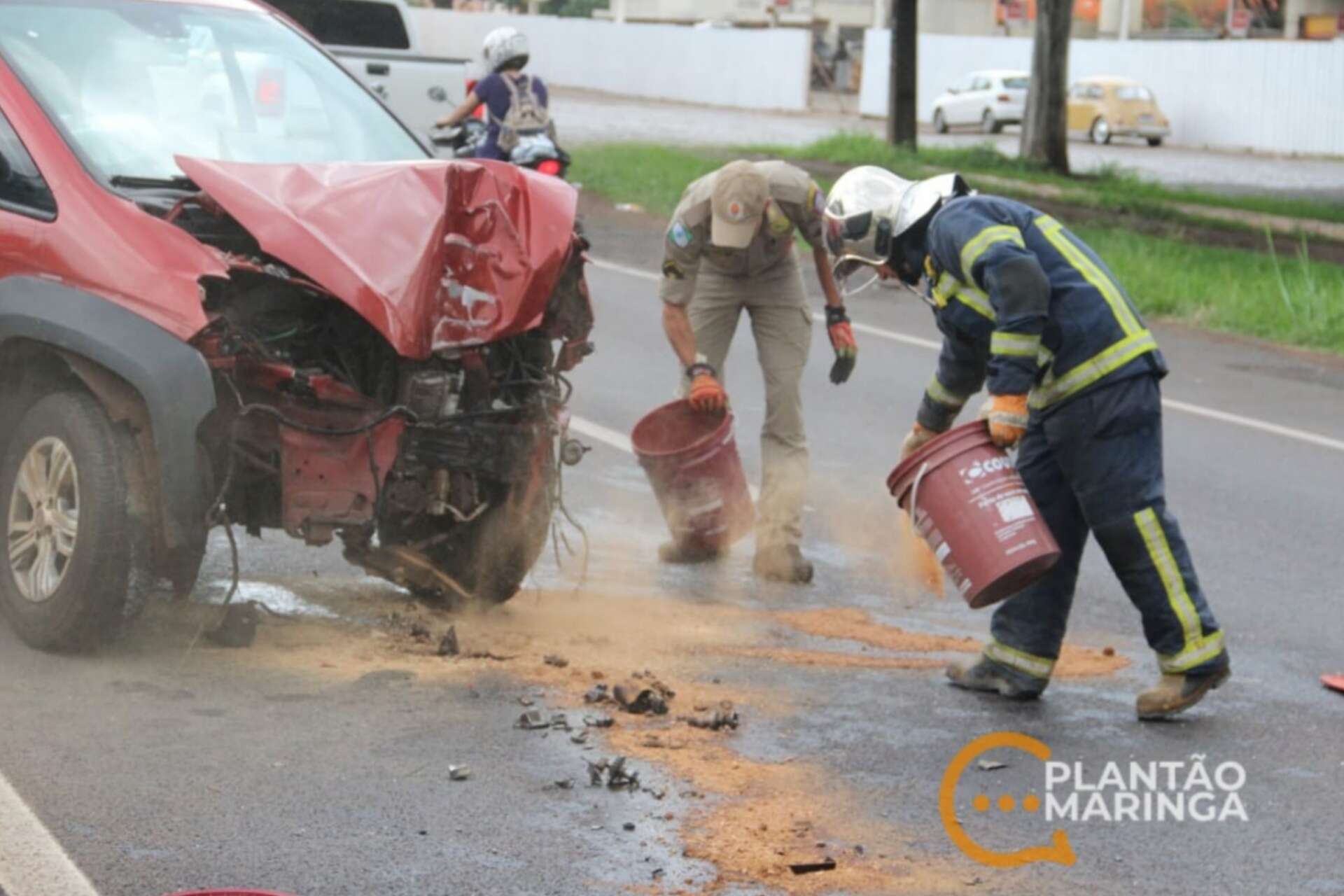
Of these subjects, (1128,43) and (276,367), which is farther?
(1128,43)

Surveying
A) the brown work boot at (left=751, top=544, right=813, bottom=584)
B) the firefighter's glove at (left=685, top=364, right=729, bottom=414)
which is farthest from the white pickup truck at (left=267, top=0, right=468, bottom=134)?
the brown work boot at (left=751, top=544, right=813, bottom=584)

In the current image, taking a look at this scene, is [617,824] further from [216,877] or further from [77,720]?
[77,720]

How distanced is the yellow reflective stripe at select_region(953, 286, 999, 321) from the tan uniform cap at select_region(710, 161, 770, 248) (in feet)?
5.32

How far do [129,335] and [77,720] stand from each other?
3.58 feet

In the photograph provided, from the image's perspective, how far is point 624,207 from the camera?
21906 mm

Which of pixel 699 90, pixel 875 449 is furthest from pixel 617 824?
pixel 699 90

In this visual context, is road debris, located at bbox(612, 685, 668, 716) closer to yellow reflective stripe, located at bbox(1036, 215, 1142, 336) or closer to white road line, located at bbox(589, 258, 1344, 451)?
yellow reflective stripe, located at bbox(1036, 215, 1142, 336)

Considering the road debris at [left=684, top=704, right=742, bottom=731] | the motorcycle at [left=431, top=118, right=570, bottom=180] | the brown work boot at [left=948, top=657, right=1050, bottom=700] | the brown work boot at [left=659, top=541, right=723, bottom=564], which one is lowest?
the brown work boot at [left=659, top=541, right=723, bottom=564]

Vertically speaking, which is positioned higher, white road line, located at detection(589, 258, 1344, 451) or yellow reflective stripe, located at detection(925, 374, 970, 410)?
yellow reflective stripe, located at detection(925, 374, 970, 410)

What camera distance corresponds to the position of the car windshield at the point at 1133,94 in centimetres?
4509

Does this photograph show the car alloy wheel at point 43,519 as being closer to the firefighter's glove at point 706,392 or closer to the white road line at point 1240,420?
the firefighter's glove at point 706,392

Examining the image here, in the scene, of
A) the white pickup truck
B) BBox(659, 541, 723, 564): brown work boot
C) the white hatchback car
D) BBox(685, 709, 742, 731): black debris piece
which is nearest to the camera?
BBox(685, 709, 742, 731): black debris piece

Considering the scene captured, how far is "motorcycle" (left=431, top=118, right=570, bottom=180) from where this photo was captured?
14.7 metres

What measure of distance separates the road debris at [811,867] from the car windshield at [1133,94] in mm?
42345
